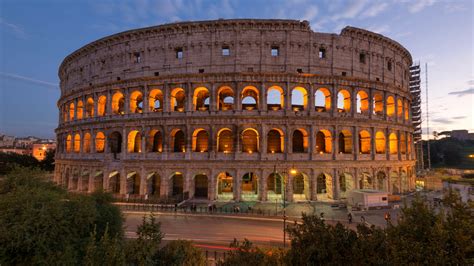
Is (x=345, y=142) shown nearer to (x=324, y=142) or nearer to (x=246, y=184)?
(x=324, y=142)

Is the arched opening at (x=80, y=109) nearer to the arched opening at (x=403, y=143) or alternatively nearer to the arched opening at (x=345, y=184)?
the arched opening at (x=345, y=184)

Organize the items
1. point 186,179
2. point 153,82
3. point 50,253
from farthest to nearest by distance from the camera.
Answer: point 153,82 < point 186,179 < point 50,253

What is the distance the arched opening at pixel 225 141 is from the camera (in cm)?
3111

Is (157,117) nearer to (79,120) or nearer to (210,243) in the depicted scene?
(79,120)

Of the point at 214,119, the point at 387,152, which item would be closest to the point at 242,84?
the point at 214,119

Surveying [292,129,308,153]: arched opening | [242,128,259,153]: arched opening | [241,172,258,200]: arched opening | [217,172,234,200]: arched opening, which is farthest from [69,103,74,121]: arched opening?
[292,129,308,153]: arched opening

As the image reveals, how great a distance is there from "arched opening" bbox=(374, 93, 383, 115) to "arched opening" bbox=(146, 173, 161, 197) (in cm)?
3022

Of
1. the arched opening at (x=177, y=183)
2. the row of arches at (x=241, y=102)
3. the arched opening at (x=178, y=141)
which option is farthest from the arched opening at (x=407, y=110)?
the arched opening at (x=177, y=183)

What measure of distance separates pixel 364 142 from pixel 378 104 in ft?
18.6

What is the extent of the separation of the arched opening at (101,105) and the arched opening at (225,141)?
1704cm

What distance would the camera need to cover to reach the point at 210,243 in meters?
16.8

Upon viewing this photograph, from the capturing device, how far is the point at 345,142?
31.6 m

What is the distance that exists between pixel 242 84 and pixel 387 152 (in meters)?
20.7

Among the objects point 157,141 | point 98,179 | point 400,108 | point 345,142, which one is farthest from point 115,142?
point 400,108
